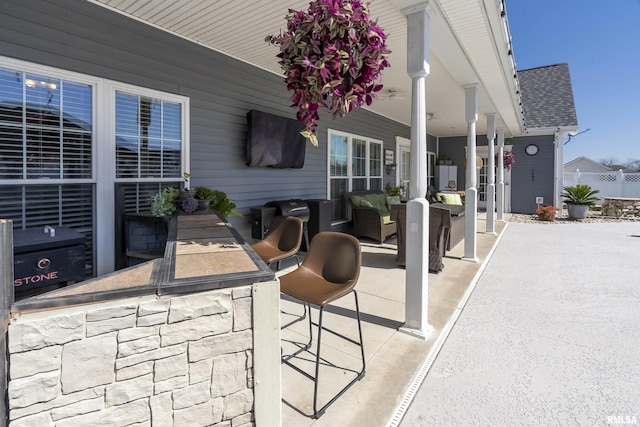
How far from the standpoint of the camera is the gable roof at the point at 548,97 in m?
9.86

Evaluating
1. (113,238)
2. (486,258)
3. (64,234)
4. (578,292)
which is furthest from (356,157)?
(64,234)

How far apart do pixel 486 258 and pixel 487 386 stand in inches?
139

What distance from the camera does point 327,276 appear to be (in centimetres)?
209

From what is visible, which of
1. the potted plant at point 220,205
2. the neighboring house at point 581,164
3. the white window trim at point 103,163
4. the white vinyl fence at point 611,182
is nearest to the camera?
the white window trim at point 103,163

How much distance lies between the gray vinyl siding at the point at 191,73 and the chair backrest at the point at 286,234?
1.48 metres

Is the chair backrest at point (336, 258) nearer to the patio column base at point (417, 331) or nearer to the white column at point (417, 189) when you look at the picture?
the white column at point (417, 189)

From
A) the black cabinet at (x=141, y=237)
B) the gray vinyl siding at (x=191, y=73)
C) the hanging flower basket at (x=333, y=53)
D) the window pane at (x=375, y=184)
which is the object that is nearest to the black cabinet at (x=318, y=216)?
the gray vinyl siding at (x=191, y=73)

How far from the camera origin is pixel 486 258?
505 cm

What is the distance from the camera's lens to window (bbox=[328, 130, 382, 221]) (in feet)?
20.7

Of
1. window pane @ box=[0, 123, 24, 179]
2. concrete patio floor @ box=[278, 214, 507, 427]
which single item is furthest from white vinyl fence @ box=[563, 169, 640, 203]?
window pane @ box=[0, 123, 24, 179]

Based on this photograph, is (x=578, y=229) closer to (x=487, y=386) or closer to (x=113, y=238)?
Answer: (x=487, y=386)

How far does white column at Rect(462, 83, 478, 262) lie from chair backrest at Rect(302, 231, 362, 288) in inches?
133

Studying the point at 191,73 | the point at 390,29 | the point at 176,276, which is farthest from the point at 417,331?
the point at 191,73

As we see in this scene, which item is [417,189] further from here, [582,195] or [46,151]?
[582,195]
